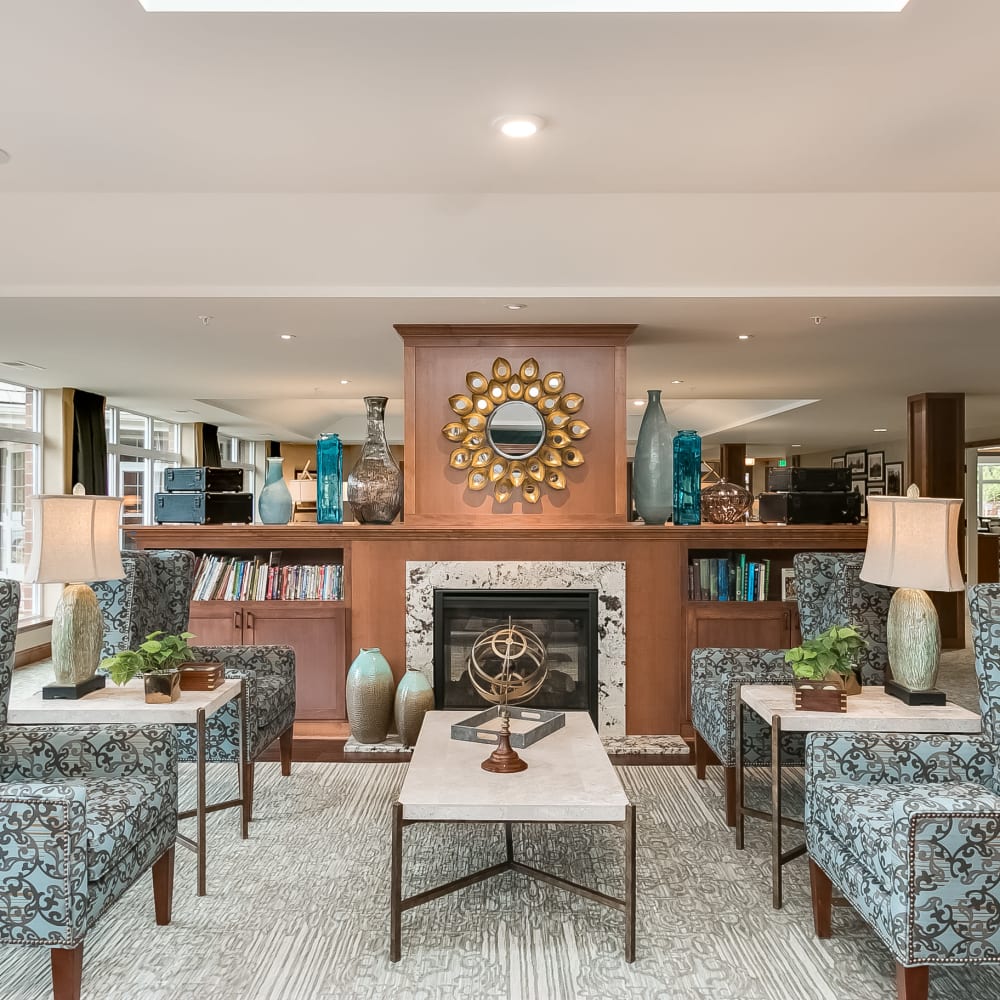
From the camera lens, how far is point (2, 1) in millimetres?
2012

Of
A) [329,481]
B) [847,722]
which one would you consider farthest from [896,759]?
[329,481]

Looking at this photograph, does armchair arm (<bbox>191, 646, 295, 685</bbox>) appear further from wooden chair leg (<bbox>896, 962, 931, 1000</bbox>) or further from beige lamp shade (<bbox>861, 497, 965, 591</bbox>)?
wooden chair leg (<bbox>896, 962, 931, 1000</bbox>)

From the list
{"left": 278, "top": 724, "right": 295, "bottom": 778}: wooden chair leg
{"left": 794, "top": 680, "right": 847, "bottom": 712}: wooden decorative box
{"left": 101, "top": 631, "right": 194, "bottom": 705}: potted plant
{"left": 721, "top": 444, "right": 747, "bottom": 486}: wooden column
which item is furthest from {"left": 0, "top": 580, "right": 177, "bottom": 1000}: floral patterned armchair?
{"left": 721, "top": 444, "right": 747, "bottom": 486}: wooden column

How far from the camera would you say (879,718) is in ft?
9.03

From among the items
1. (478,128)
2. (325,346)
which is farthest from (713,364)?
(478,128)

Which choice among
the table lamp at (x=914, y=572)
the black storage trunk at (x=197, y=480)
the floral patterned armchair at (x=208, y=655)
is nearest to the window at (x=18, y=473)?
the black storage trunk at (x=197, y=480)

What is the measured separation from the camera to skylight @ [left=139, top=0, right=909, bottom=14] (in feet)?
6.75

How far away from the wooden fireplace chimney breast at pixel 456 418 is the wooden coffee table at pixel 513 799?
1.87 m

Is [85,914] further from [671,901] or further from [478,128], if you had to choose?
[478,128]

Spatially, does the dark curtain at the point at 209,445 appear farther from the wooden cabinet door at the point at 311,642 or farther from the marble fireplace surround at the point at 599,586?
the marble fireplace surround at the point at 599,586

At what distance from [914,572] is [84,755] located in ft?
9.02

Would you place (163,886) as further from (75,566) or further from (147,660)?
(75,566)

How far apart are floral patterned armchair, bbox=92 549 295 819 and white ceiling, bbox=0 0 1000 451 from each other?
1.33 m

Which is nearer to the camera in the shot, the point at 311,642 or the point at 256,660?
the point at 256,660
